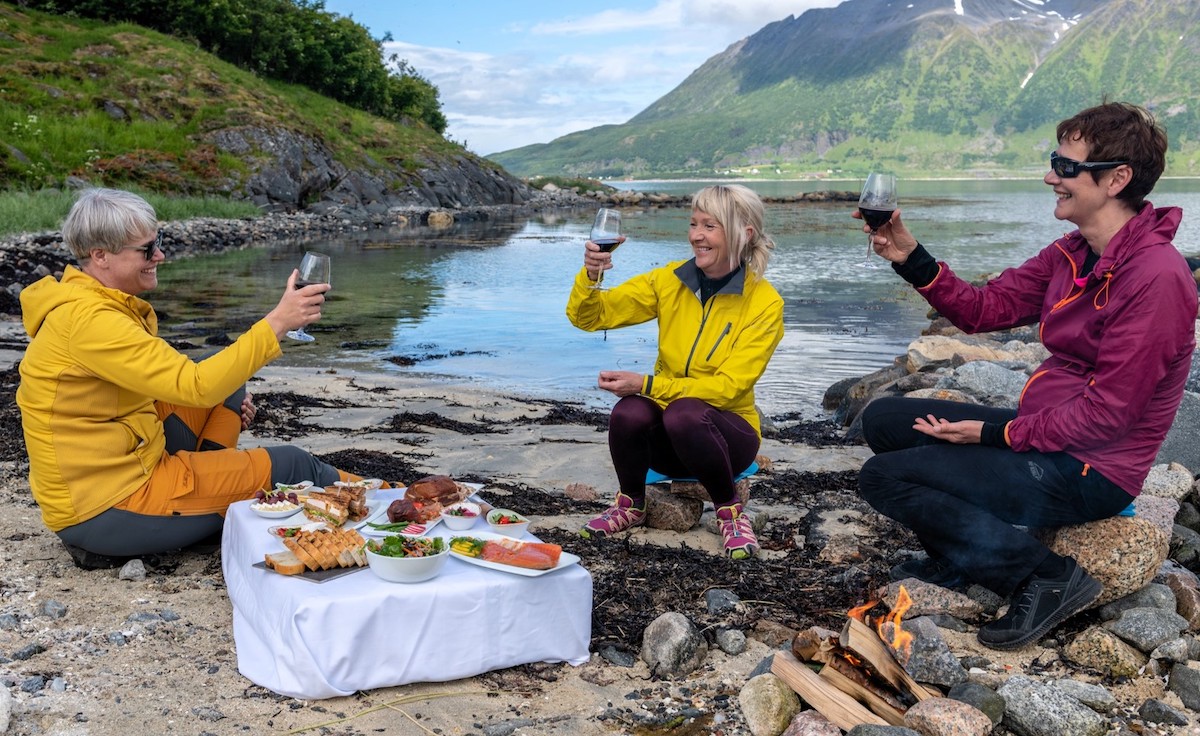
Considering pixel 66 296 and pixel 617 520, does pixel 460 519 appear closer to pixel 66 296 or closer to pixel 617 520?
pixel 617 520

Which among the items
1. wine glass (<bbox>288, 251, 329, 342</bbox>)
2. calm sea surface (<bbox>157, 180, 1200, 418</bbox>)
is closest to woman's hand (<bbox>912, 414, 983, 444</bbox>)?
wine glass (<bbox>288, 251, 329, 342</bbox>)

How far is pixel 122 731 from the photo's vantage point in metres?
3.66

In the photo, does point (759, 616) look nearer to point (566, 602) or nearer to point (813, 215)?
point (566, 602)

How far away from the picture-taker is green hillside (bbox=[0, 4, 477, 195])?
35.8 metres

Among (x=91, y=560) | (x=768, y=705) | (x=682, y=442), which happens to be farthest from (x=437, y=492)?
(x=768, y=705)

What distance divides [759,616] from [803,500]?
247cm

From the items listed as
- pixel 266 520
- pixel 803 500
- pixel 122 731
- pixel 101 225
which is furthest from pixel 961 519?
pixel 101 225

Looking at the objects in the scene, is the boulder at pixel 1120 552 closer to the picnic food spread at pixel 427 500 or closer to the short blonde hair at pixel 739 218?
the short blonde hair at pixel 739 218

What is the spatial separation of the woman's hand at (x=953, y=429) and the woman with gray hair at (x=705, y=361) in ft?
3.81

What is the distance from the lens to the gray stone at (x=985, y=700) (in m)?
3.81

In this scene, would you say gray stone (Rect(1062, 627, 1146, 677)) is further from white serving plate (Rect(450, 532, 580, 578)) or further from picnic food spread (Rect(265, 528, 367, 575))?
picnic food spread (Rect(265, 528, 367, 575))

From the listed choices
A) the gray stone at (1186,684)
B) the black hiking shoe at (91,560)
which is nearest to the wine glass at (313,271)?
the black hiking shoe at (91,560)

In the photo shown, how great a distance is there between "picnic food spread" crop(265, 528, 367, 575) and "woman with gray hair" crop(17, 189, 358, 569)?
2.77 ft

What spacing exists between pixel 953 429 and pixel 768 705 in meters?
1.71
